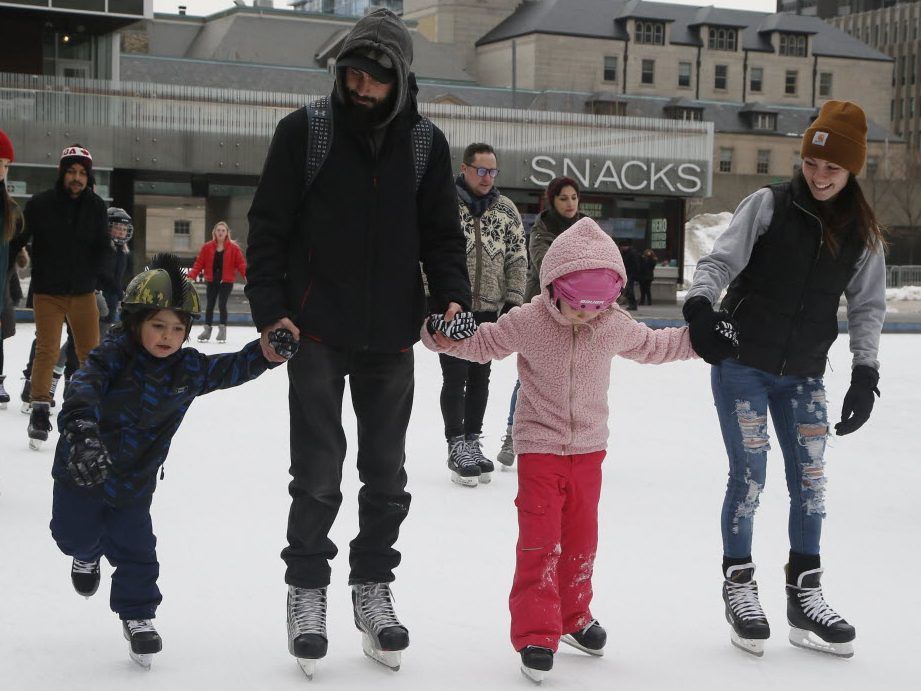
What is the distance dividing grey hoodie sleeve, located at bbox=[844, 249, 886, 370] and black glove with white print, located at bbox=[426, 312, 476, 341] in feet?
3.75

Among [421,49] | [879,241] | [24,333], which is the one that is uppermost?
[421,49]

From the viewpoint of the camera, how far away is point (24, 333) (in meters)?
14.9

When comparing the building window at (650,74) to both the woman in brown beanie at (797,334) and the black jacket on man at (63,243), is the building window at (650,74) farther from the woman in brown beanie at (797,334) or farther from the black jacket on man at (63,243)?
the woman in brown beanie at (797,334)

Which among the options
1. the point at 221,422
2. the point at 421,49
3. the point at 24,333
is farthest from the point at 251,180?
the point at 421,49

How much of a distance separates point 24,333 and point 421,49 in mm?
52372

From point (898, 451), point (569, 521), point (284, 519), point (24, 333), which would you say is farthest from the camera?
point (24, 333)

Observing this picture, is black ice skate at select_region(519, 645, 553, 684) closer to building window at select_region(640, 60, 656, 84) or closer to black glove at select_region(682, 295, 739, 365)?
black glove at select_region(682, 295, 739, 365)

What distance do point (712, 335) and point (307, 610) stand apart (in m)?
1.30

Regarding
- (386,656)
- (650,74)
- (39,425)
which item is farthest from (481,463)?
(650,74)

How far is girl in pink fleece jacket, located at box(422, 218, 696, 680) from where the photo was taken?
337 cm

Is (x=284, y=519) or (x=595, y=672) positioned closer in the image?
(x=595, y=672)

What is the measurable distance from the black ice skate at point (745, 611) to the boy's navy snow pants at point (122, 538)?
1600mm

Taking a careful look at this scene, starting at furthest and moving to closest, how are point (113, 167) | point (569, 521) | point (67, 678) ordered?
point (113, 167)
point (569, 521)
point (67, 678)

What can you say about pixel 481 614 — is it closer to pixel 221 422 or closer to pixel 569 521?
pixel 569 521
